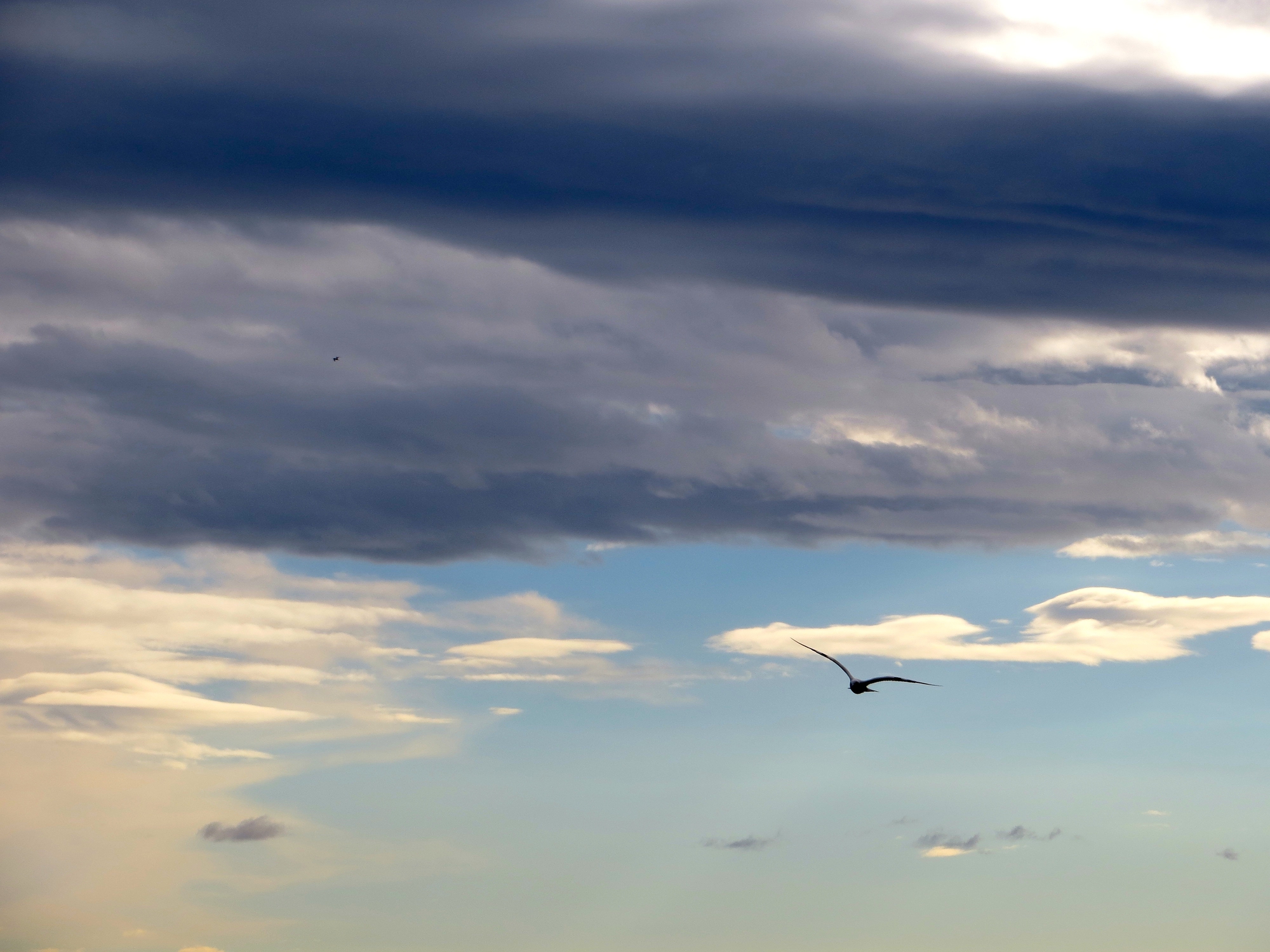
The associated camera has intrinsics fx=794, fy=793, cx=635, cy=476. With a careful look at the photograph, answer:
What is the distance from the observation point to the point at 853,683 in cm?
19375
